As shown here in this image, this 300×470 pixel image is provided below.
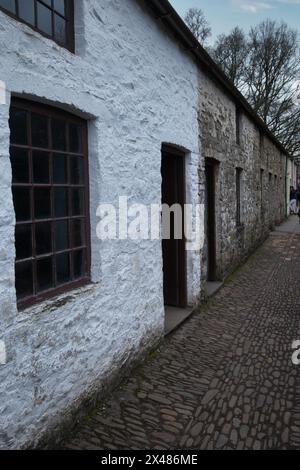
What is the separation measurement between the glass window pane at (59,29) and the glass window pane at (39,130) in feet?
2.45

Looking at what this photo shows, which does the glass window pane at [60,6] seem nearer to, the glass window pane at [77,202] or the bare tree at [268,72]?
the glass window pane at [77,202]

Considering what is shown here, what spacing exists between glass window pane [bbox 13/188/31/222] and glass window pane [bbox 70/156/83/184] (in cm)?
62

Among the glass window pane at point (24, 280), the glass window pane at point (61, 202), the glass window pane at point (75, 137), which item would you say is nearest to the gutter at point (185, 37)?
the glass window pane at point (75, 137)

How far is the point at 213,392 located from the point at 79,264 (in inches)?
70.0

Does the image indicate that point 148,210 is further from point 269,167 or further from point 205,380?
point 269,167

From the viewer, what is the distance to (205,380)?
4125 mm

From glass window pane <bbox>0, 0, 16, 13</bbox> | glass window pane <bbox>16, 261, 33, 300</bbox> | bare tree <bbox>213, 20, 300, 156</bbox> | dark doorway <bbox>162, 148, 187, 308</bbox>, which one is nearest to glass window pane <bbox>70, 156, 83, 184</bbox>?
glass window pane <bbox>16, 261, 33, 300</bbox>

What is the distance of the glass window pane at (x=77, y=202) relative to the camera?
3.53m

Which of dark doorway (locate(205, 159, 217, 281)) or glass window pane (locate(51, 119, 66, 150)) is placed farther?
dark doorway (locate(205, 159, 217, 281))

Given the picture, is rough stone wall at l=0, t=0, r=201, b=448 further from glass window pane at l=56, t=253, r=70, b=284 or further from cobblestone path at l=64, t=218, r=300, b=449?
cobblestone path at l=64, t=218, r=300, b=449

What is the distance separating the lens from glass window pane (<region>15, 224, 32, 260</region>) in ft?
9.53

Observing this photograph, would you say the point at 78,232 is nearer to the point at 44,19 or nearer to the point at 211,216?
the point at 44,19

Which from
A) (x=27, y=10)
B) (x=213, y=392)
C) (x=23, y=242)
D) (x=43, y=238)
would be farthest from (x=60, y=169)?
(x=213, y=392)

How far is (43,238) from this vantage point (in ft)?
10.4
